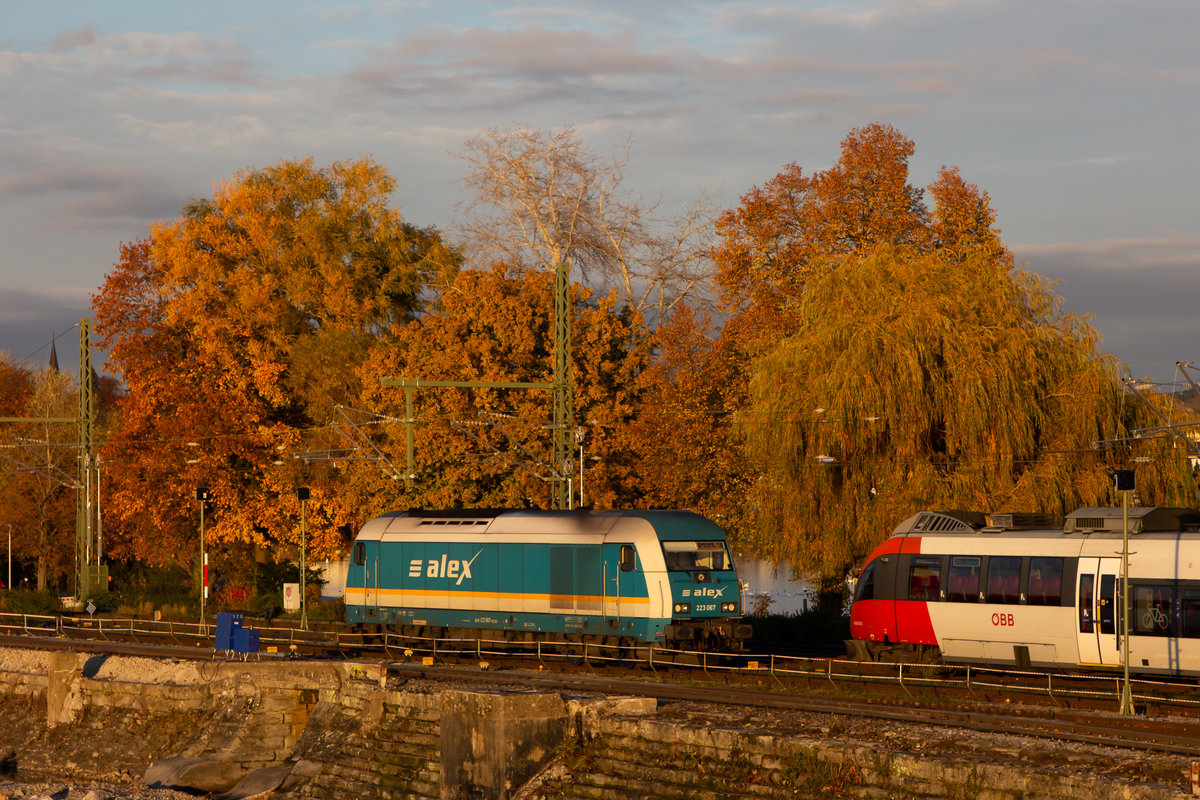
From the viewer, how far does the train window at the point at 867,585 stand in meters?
28.8

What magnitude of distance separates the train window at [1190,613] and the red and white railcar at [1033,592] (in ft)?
0.06

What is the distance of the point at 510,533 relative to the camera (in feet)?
103

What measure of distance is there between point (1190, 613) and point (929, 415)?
11498 millimetres

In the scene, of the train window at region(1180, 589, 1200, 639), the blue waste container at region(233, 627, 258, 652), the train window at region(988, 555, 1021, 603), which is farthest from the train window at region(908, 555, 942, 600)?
the blue waste container at region(233, 627, 258, 652)

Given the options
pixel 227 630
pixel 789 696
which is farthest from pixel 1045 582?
pixel 227 630

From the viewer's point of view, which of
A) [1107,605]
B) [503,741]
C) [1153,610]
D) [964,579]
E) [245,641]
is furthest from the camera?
[245,641]

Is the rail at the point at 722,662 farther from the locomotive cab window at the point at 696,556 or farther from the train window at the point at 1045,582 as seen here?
the locomotive cab window at the point at 696,556

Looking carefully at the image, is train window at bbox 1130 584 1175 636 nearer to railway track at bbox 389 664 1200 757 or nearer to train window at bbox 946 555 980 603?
train window at bbox 946 555 980 603

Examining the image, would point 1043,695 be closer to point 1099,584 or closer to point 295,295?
point 1099,584

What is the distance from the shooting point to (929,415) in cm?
3425

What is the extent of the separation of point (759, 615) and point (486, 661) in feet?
40.9

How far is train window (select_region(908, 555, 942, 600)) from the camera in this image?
1080 inches

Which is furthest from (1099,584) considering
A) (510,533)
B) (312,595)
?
(312,595)

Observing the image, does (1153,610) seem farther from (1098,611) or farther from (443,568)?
(443,568)
